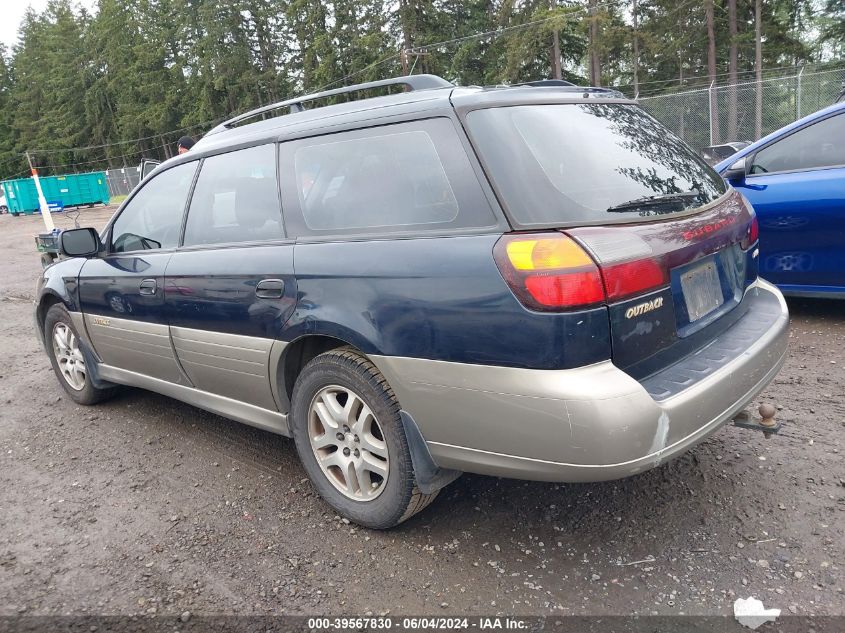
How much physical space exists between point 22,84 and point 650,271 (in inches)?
3602

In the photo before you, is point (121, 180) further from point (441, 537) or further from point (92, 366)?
point (441, 537)

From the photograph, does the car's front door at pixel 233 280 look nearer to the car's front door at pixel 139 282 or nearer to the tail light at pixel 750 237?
the car's front door at pixel 139 282

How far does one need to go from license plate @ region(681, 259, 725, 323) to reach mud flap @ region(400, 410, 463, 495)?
1115 mm

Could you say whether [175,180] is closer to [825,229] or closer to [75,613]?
[75,613]

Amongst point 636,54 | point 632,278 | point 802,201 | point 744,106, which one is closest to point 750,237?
point 632,278

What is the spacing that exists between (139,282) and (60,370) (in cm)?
167

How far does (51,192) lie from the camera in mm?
34406

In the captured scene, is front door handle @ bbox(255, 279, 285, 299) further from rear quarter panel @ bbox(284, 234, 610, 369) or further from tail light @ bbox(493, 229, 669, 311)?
tail light @ bbox(493, 229, 669, 311)

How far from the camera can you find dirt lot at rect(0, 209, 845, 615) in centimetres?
237

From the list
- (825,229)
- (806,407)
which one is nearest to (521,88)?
(806,407)

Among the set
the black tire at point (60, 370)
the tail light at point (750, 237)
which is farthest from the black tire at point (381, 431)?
the black tire at point (60, 370)

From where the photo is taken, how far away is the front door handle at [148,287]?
11.7ft

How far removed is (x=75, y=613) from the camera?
2453 mm

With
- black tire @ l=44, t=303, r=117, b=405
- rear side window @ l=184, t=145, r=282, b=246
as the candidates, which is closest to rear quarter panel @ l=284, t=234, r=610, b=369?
rear side window @ l=184, t=145, r=282, b=246
